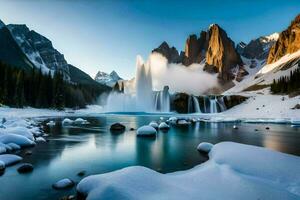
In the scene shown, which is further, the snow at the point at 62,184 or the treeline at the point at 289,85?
the treeline at the point at 289,85

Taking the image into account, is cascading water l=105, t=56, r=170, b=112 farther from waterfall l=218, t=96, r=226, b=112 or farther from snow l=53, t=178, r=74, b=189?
snow l=53, t=178, r=74, b=189

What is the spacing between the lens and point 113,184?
891 cm

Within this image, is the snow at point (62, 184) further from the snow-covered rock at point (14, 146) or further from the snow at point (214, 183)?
the snow-covered rock at point (14, 146)

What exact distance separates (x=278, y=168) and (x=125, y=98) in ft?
348

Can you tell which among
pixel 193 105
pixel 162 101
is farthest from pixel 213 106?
pixel 162 101

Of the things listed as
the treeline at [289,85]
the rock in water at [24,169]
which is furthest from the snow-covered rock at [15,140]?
the treeline at [289,85]

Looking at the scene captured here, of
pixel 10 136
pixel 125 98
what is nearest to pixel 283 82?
pixel 125 98

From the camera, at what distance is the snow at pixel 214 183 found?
27.6 ft

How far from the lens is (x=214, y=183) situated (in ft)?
31.9

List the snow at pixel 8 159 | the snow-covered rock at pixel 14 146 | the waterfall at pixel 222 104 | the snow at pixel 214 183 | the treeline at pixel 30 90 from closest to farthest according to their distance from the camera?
the snow at pixel 214 183, the snow at pixel 8 159, the snow-covered rock at pixel 14 146, the treeline at pixel 30 90, the waterfall at pixel 222 104

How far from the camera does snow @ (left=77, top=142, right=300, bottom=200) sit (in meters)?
8.40

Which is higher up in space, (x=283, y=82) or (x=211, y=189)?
(x=283, y=82)

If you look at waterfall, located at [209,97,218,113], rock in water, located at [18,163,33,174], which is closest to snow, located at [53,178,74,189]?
rock in water, located at [18,163,33,174]

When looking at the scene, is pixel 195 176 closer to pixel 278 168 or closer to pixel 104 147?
pixel 278 168
